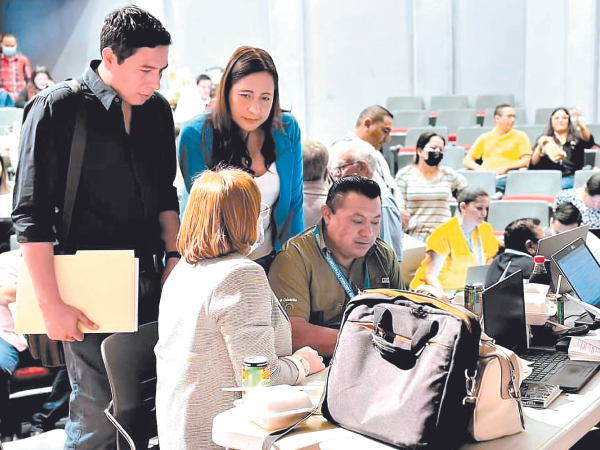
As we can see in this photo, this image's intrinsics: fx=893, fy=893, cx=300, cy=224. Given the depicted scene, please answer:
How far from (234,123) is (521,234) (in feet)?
5.55

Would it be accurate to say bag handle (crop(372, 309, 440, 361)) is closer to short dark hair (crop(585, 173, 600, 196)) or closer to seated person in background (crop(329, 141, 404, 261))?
seated person in background (crop(329, 141, 404, 261))

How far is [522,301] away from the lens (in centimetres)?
272

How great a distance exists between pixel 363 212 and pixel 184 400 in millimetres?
984

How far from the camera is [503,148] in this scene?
25.8 feet

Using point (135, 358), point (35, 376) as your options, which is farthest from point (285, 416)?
point (35, 376)

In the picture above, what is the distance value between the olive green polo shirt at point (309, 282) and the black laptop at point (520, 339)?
1.52 feet

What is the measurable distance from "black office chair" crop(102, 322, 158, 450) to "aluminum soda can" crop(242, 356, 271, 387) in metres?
0.50

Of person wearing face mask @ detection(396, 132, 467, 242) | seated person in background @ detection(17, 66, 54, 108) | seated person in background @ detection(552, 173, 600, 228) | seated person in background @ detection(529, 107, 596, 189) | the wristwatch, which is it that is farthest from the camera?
seated person in background @ detection(17, 66, 54, 108)

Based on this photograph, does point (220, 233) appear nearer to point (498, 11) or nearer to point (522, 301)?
point (522, 301)

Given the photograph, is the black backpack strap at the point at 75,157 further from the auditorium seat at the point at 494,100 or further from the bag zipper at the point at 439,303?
the auditorium seat at the point at 494,100

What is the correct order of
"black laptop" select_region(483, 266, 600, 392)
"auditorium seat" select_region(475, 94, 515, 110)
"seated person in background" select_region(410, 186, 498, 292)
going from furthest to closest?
1. "auditorium seat" select_region(475, 94, 515, 110)
2. "seated person in background" select_region(410, 186, 498, 292)
3. "black laptop" select_region(483, 266, 600, 392)

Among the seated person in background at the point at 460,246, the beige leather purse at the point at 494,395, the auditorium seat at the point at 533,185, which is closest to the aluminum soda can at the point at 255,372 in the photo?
the beige leather purse at the point at 494,395

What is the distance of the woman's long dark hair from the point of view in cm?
279

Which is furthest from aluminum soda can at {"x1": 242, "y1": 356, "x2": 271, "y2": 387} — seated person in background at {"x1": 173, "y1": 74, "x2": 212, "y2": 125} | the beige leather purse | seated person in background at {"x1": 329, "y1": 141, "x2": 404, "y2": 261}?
seated person in background at {"x1": 173, "y1": 74, "x2": 212, "y2": 125}
